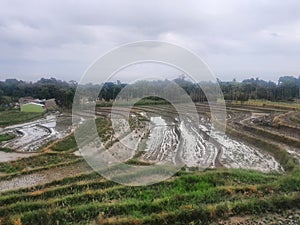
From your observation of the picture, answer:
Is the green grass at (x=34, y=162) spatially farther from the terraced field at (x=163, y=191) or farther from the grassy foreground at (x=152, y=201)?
the grassy foreground at (x=152, y=201)

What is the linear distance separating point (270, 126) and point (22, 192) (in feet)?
72.3

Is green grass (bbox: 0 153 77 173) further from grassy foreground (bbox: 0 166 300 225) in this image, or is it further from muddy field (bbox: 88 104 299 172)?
grassy foreground (bbox: 0 166 300 225)

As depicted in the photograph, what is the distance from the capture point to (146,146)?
68.7 feet

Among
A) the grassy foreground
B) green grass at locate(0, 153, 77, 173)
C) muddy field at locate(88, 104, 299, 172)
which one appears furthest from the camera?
muddy field at locate(88, 104, 299, 172)

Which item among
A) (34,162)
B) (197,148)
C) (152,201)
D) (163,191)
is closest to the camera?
(152,201)

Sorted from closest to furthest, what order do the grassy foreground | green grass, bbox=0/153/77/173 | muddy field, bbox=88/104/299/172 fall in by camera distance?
1. the grassy foreground
2. green grass, bbox=0/153/77/173
3. muddy field, bbox=88/104/299/172

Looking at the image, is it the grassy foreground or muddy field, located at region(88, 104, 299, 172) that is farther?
muddy field, located at region(88, 104, 299, 172)

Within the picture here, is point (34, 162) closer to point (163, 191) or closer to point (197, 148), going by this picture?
point (163, 191)

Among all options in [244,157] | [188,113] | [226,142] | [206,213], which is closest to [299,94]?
[188,113]

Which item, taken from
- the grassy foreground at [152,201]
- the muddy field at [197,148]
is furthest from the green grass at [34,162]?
the grassy foreground at [152,201]

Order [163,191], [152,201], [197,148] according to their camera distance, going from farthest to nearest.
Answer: [197,148]
[163,191]
[152,201]

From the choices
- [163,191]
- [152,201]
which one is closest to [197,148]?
[163,191]

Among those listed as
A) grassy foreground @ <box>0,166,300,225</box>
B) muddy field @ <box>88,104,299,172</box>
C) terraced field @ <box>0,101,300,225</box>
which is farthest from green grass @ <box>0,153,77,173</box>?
grassy foreground @ <box>0,166,300,225</box>

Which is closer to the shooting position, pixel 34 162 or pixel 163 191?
pixel 163 191
